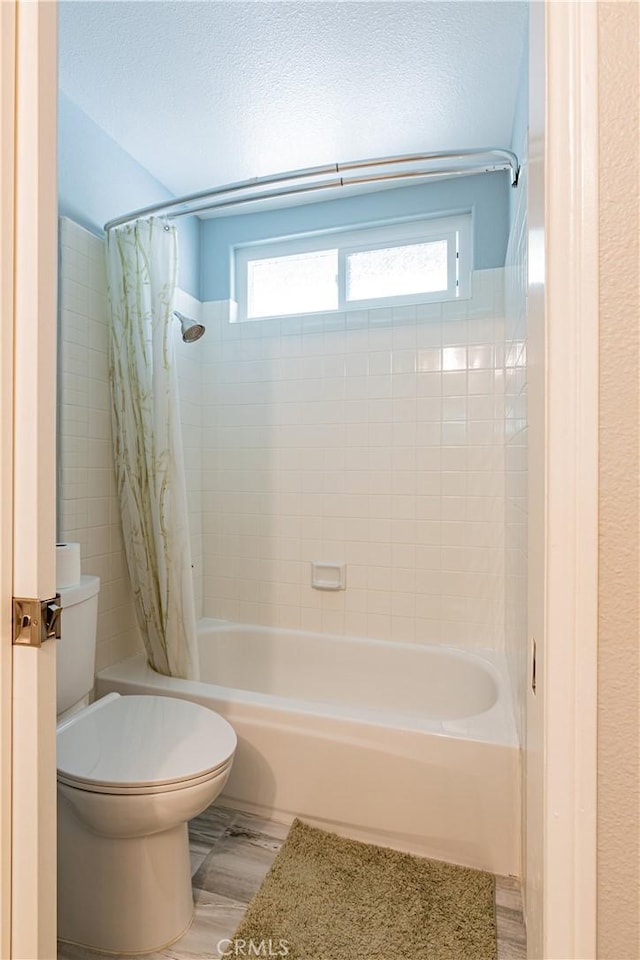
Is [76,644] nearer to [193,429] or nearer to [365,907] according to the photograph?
[365,907]

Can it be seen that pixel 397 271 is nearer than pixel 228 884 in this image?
No

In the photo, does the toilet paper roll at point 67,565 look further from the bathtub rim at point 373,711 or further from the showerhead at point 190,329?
the showerhead at point 190,329

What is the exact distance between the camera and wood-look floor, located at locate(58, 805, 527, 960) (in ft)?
4.47

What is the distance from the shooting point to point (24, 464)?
69 centimetres

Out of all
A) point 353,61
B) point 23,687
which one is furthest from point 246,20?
point 23,687

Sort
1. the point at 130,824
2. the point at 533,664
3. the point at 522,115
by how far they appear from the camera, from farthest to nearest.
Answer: the point at 522,115 → the point at 130,824 → the point at 533,664

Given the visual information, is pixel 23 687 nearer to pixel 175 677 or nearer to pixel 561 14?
pixel 561 14

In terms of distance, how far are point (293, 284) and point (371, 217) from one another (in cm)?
50

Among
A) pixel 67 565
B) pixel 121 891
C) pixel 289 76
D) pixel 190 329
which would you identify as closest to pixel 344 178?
pixel 289 76

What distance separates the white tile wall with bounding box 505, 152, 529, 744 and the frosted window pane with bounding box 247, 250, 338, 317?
878 millimetres

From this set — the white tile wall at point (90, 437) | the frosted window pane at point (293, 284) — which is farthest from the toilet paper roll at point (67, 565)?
the frosted window pane at point (293, 284)

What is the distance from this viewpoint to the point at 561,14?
511mm

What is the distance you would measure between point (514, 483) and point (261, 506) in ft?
4.16

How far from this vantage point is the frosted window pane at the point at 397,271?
2482 mm
